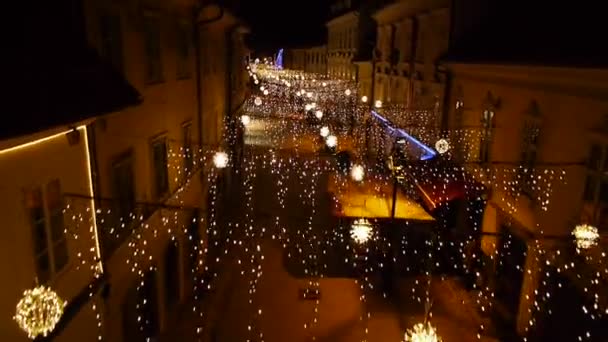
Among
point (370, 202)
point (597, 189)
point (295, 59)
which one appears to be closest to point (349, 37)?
point (370, 202)

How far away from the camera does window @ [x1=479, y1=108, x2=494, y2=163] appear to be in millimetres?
14226

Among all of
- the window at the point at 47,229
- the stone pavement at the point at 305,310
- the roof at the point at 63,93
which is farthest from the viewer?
the stone pavement at the point at 305,310

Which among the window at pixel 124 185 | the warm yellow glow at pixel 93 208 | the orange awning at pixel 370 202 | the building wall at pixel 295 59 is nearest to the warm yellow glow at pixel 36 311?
the warm yellow glow at pixel 93 208

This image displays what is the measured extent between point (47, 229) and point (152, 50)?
5971mm

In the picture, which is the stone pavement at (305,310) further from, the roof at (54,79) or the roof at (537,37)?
the roof at (537,37)

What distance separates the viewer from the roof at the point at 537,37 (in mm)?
9273

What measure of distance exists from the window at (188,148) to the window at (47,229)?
717cm

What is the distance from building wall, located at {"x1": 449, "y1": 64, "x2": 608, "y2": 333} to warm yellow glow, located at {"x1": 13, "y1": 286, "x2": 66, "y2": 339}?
24.7 feet

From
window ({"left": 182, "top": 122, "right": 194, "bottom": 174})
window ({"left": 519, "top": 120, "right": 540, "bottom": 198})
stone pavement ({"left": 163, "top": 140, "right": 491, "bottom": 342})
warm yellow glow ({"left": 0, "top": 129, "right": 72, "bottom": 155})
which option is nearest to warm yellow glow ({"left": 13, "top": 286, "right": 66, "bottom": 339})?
warm yellow glow ({"left": 0, "top": 129, "right": 72, "bottom": 155})

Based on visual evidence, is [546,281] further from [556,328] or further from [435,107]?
[435,107]

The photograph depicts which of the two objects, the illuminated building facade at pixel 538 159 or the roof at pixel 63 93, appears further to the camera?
the illuminated building facade at pixel 538 159

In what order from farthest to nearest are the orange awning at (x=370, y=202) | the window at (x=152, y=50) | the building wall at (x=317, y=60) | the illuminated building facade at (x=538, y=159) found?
the building wall at (x=317, y=60) → the orange awning at (x=370, y=202) → the window at (x=152, y=50) → the illuminated building facade at (x=538, y=159)

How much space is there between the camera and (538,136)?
11672 millimetres

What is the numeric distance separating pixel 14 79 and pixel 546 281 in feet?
36.2
